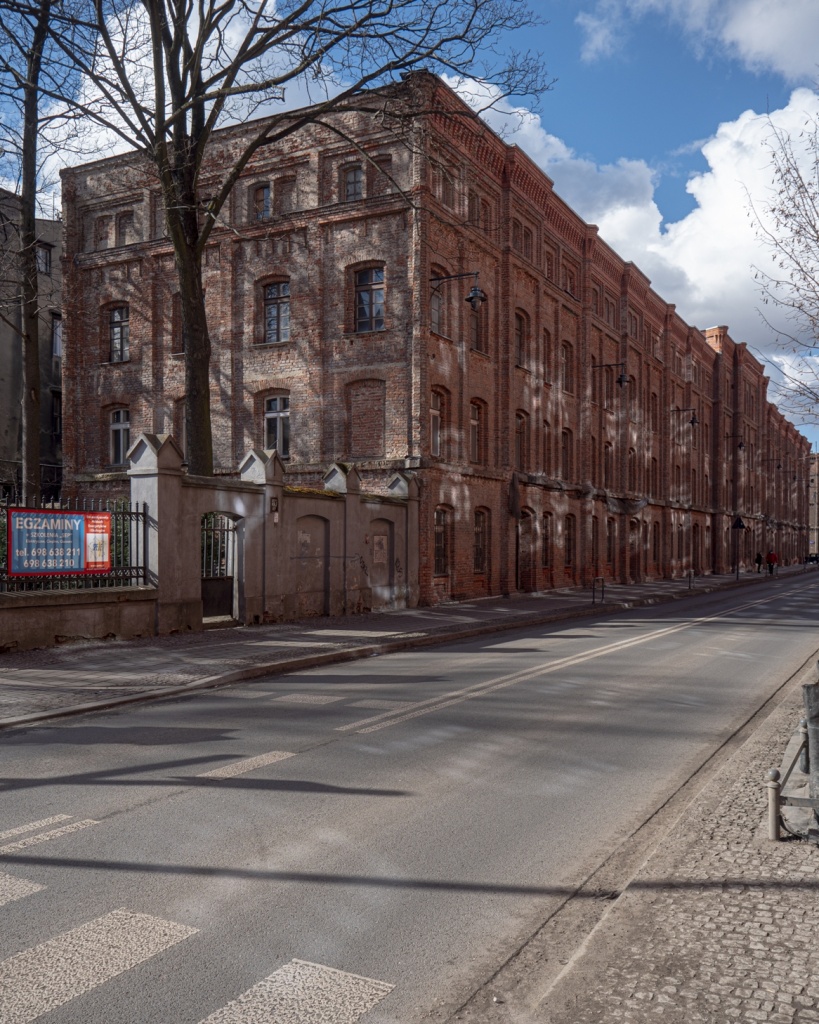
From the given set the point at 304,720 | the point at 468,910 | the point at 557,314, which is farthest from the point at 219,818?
the point at 557,314

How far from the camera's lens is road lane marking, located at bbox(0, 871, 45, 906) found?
169 inches

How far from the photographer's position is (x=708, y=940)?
12.2ft

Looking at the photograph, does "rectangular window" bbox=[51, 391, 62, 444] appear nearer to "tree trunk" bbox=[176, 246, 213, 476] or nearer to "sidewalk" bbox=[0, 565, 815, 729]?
"tree trunk" bbox=[176, 246, 213, 476]

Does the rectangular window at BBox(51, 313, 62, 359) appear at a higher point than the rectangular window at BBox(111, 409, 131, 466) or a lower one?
higher

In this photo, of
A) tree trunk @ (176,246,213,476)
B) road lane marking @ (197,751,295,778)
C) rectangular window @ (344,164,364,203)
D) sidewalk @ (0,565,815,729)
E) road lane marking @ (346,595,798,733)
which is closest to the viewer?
road lane marking @ (197,751,295,778)

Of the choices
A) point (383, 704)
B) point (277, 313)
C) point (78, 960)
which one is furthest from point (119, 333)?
point (78, 960)

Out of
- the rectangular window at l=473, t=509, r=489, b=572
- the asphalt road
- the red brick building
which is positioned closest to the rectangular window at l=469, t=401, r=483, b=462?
the red brick building

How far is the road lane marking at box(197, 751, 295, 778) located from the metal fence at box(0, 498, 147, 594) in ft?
27.7

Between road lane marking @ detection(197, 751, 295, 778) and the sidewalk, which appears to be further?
the sidewalk

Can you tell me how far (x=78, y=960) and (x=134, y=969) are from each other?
0.88 ft

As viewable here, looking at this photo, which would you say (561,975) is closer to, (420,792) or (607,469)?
(420,792)

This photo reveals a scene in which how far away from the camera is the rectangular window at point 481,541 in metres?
27.3

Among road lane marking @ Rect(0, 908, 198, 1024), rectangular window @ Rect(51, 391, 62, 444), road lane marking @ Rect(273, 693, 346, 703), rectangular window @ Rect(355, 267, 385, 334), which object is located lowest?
road lane marking @ Rect(273, 693, 346, 703)

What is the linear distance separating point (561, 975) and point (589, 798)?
272 centimetres
